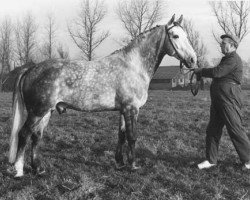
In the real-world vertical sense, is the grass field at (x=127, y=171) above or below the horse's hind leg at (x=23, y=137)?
below

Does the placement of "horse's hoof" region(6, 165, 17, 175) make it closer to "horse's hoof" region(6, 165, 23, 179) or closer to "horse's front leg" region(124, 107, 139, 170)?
"horse's hoof" region(6, 165, 23, 179)

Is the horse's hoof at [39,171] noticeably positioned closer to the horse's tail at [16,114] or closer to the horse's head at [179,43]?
the horse's tail at [16,114]

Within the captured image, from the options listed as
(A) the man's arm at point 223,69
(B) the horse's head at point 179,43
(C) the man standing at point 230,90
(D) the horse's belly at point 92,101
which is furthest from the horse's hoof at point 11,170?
(A) the man's arm at point 223,69

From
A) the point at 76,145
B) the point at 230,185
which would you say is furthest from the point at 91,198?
the point at 76,145

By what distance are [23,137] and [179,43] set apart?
3.20m

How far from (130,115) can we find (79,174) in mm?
1358

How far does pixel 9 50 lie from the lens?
60469 mm

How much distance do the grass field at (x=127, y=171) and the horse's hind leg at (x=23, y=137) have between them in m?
0.21

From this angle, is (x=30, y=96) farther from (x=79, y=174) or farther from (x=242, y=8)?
(x=242, y=8)

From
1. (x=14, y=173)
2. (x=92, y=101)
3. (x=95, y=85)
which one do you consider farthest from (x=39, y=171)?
(x=95, y=85)

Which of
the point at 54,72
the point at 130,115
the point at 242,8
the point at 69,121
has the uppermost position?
the point at 242,8

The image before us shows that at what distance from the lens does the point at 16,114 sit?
5.94 metres

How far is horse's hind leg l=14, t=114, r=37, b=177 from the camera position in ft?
19.0

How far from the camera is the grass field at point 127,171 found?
17.1 feet
